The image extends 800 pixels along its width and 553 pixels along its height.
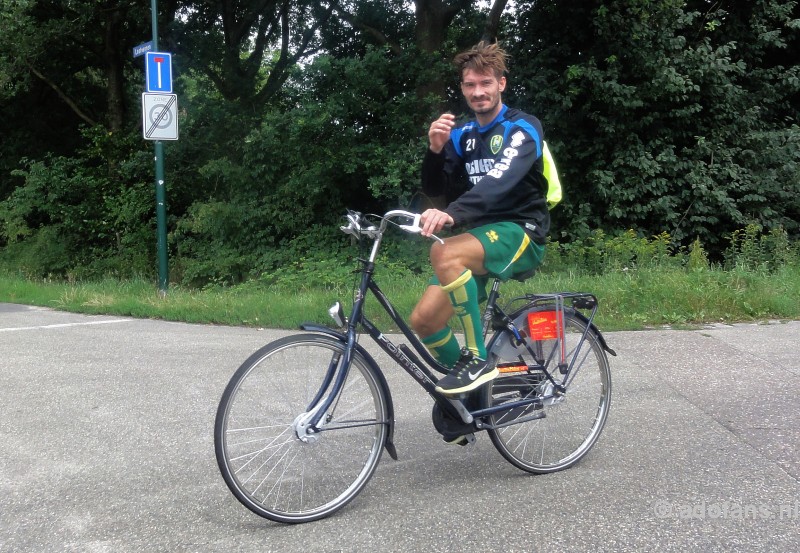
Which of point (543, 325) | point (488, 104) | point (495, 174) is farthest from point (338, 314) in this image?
point (488, 104)

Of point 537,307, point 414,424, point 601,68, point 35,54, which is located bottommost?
point 414,424

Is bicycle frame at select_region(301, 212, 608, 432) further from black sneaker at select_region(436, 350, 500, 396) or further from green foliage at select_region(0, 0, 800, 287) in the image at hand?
green foliage at select_region(0, 0, 800, 287)

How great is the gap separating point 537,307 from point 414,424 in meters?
1.16

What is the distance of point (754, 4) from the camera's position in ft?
Answer: 40.8

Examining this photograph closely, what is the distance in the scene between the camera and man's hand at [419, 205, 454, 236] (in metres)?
2.98

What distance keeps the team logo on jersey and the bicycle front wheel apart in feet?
3.83

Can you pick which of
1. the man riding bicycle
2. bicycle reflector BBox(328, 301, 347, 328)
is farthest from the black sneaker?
bicycle reflector BBox(328, 301, 347, 328)

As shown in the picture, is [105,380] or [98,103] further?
[98,103]

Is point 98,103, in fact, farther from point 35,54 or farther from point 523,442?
point 523,442

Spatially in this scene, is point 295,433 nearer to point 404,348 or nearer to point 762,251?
point 404,348

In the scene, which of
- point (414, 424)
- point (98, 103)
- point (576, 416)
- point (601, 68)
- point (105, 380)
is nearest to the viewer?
point (576, 416)

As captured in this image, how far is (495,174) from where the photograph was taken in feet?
10.7

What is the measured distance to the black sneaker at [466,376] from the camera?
321cm

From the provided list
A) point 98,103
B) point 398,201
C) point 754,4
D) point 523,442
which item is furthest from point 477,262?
point 98,103
